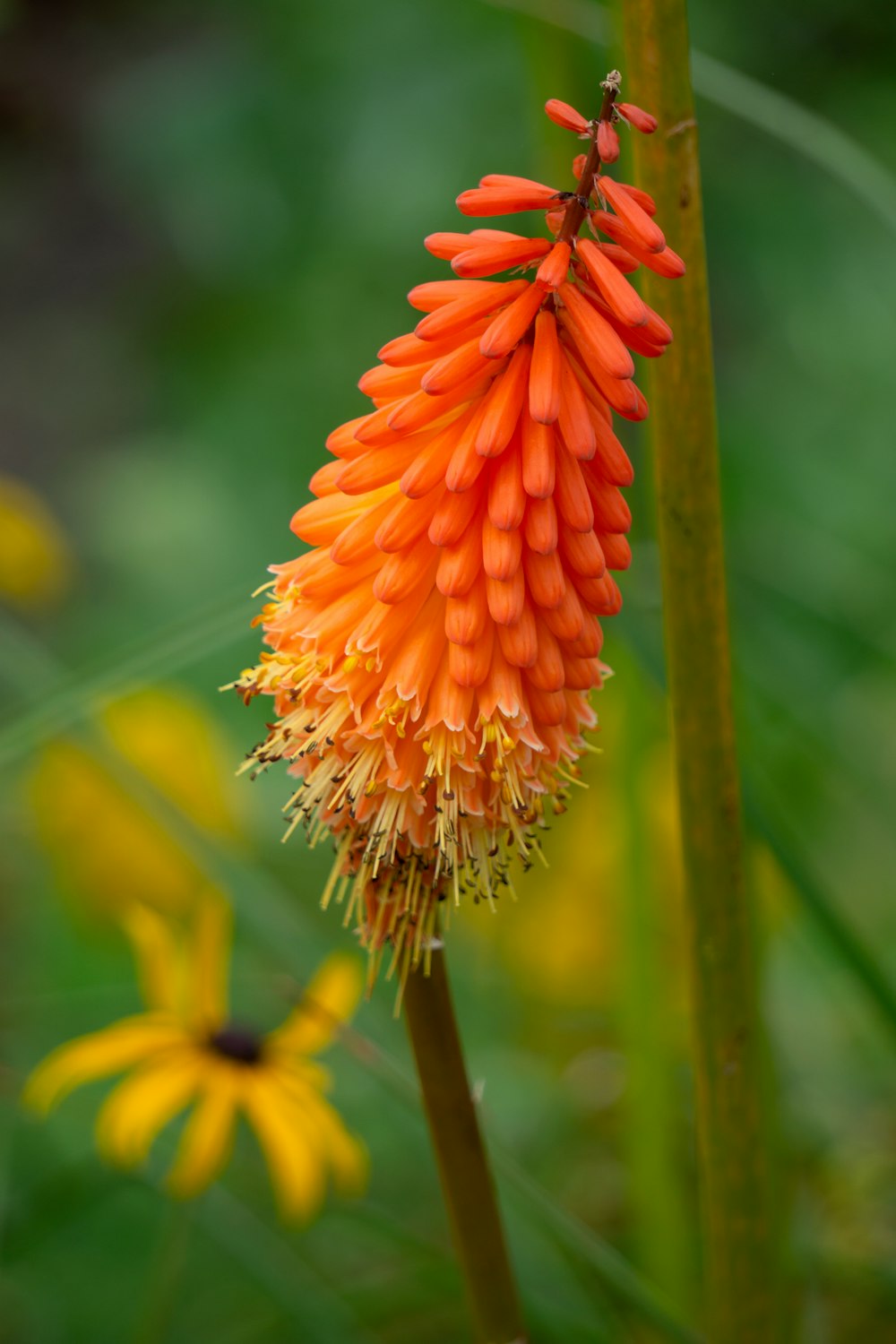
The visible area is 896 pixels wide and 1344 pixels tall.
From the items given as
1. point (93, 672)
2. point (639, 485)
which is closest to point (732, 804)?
point (93, 672)

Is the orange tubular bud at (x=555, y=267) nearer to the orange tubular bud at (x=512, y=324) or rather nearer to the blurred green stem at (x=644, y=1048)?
the orange tubular bud at (x=512, y=324)

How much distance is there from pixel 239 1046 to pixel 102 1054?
144 millimetres

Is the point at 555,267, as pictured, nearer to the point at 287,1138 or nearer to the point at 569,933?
the point at 287,1138

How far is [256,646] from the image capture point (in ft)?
8.91

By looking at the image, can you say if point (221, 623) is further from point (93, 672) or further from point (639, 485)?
point (639, 485)

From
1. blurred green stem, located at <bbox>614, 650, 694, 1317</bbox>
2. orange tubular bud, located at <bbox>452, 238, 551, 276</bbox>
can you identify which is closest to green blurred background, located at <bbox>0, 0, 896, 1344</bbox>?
blurred green stem, located at <bbox>614, 650, 694, 1317</bbox>

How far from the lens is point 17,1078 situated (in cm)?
182

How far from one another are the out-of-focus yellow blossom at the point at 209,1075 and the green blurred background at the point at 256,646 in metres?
0.07

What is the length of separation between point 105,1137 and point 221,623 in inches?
28.7

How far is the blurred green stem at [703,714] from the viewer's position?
0.75 metres

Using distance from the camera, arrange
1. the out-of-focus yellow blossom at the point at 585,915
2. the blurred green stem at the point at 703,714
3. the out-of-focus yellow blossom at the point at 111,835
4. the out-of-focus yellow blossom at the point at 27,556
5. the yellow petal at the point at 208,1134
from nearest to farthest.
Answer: the blurred green stem at the point at 703,714, the yellow petal at the point at 208,1134, the out-of-focus yellow blossom at the point at 585,915, the out-of-focus yellow blossom at the point at 111,835, the out-of-focus yellow blossom at the point at 27,556

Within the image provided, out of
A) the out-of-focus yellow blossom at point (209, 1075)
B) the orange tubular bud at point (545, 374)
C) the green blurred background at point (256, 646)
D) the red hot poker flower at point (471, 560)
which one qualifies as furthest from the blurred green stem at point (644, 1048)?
the orange tubular bud at point (545, 374)

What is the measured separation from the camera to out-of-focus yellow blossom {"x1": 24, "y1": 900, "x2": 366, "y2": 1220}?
1379 mm

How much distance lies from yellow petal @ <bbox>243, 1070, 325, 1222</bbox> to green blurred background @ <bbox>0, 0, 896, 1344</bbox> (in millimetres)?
88
